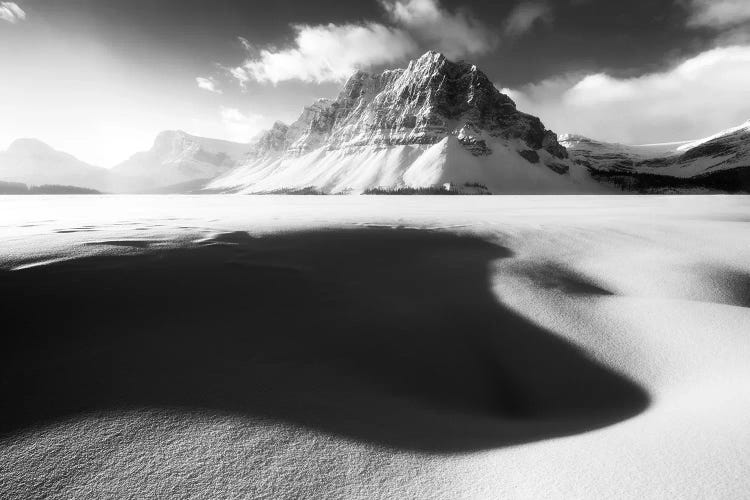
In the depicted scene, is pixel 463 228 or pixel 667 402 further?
pixel 463 228

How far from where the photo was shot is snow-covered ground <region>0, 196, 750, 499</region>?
2.27 metres

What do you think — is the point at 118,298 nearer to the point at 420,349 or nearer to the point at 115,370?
the point at 115,370

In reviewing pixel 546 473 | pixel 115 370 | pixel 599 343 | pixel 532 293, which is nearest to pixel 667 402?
pixel 599 343

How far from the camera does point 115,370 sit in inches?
124

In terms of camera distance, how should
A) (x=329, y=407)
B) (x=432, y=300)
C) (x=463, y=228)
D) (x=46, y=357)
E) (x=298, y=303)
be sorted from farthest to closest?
(x=463, y=228)
(x=432, y=300)
(x=298, y=303)
(x=46, y=357)
(x=329, y=407)

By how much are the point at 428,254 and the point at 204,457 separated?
5.69 metres

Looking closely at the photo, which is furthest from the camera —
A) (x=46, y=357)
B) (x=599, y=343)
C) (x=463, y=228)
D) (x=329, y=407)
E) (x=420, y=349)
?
(x=463, y=228)

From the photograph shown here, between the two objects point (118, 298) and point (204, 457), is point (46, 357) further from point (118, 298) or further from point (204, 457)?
point (204, 457)

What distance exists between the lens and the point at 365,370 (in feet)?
12.2

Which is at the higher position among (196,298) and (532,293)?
(196,298)

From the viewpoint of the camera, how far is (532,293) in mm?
5617

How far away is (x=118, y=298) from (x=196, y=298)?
0.89 meters

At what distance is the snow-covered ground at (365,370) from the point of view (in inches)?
89.4

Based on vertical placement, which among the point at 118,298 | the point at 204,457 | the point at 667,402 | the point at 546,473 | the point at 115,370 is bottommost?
the point at 667,402
